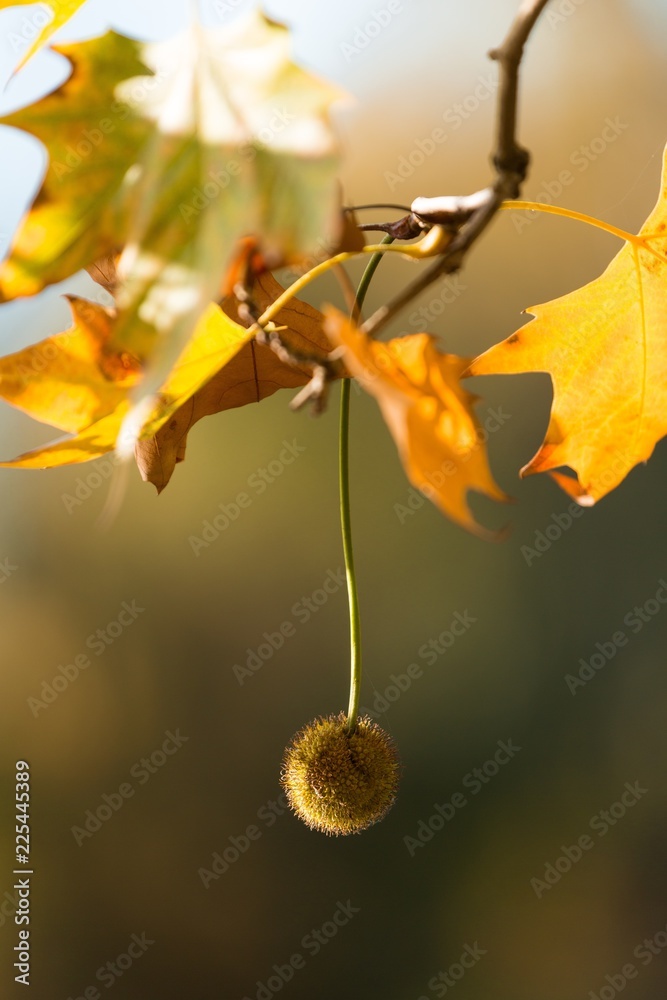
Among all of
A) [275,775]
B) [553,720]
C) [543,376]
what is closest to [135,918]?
[275,775]

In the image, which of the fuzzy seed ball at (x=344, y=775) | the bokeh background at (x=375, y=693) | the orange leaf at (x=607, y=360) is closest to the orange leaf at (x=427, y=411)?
the orange leaf at (x=607, y=360)

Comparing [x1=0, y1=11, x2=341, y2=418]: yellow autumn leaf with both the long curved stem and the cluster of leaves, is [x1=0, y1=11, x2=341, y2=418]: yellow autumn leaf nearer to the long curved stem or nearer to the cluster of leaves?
the cluster of leaves

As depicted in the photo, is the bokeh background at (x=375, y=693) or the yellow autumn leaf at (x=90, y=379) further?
the bokeh background at (x=375, y=693)

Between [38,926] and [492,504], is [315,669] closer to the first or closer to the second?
[492,504]

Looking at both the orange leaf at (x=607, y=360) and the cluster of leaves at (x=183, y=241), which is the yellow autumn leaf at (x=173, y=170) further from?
the orange leaf at (x=607, y=360)

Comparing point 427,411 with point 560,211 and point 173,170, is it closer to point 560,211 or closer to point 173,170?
point 173,170

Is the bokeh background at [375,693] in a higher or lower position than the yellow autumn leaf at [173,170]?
lower

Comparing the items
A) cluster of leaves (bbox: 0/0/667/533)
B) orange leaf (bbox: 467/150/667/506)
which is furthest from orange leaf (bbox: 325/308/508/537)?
orange leaf (bbox: 467/150/667/506)
